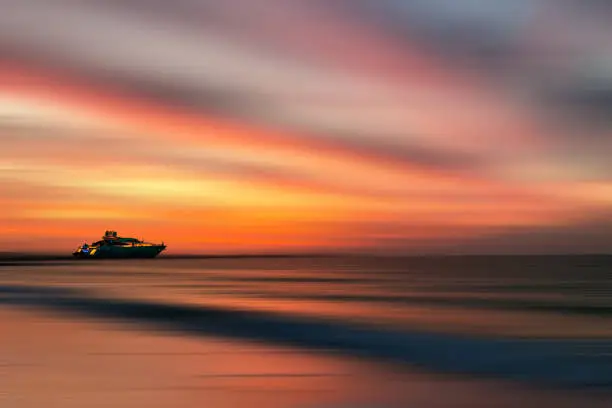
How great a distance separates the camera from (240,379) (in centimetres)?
1755

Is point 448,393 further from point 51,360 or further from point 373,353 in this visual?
point 51,360

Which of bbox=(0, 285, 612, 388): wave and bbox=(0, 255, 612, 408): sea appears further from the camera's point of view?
bbox=(0, 285, 612, 388): wave

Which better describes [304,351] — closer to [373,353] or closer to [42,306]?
[373,353]

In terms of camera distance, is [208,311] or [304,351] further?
[208,311]

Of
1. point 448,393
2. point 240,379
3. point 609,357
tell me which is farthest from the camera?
point 609,357

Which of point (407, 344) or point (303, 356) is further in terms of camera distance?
point (407, 344)

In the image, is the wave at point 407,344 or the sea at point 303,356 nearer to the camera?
the sea at point 303,356

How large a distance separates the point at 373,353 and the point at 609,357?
657cm

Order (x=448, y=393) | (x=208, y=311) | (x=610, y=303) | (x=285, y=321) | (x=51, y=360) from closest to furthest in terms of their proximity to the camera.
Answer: (x=448, y=393)
(x=51, y=360)
(x=285, y=321)
(x=208, y=311)
(x=610, y=303)

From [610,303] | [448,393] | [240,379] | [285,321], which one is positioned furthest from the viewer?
[610,303]

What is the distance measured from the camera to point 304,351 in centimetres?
2356

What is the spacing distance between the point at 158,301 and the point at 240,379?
3003cm

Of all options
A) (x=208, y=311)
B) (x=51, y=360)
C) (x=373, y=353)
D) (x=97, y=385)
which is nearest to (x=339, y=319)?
(x=208, y=311)

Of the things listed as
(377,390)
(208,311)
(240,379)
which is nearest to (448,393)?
(377,390)
